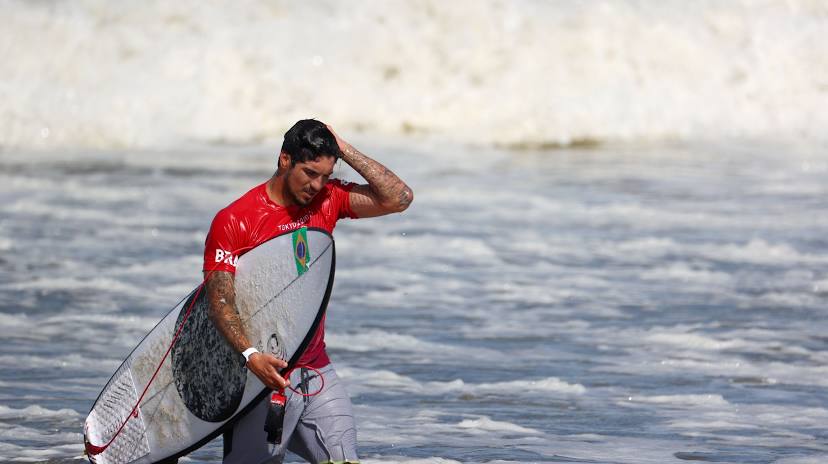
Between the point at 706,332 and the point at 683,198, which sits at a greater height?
the point at 683,198

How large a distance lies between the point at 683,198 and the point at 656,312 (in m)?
4.97

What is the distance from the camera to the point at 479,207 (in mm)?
13734

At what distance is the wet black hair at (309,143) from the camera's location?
444 centimetres

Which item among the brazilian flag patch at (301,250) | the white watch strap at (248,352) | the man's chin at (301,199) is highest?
the man's chin at (301,199)

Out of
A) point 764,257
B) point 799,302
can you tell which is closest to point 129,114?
point 764,257

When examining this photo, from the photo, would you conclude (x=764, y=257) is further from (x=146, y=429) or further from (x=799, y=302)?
(x=146, y=429)

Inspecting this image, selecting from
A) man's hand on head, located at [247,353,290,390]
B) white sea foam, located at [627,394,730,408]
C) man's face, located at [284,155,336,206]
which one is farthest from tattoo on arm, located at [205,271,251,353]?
white sea foam, located at [627,394,730,408]

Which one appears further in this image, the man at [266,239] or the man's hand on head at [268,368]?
the man at [266,239]

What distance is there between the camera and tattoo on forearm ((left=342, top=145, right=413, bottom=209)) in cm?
476

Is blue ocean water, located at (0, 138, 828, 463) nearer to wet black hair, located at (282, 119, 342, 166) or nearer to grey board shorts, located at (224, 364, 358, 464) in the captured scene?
grey board shorts, located at (224, 364, 358, 464)

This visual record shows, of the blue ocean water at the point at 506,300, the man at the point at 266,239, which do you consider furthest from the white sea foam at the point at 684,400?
the man at the point at 266,239

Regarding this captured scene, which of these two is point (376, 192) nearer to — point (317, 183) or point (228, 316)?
point (317, 183)

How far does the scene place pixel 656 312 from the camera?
372 inches

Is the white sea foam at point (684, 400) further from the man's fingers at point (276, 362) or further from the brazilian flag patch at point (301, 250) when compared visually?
the man's fingers at point (276, 362)
